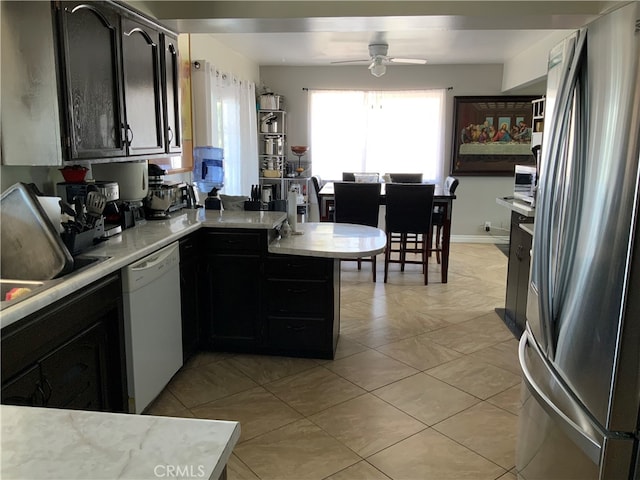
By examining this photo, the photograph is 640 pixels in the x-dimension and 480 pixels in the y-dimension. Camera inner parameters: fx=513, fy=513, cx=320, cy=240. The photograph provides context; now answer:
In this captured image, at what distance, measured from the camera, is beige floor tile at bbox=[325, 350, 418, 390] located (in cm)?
303

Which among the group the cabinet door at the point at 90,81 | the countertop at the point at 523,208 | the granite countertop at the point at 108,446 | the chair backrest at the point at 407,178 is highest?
the cabinet door at the point at 90,81

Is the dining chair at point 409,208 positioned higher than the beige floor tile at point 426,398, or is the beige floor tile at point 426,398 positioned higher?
the dining chair at point 409,208

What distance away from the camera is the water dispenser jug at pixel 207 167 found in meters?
4.85

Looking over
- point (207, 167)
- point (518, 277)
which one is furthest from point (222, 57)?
point (518, 277)

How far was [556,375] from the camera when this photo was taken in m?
1.66

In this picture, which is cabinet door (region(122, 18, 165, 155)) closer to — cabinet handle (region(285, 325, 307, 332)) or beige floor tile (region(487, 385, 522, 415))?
cabinet handle (region(285, 325, 307, 332))

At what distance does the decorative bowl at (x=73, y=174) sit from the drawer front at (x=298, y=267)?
1158 mm

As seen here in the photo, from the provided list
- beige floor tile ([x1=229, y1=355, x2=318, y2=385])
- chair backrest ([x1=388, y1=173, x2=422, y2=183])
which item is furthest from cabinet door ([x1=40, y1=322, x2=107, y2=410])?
chair backrest ([x1=388, y1=173, x2=422, y2=183])

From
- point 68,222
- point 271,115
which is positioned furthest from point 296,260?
point 271,115

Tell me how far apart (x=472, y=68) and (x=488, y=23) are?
4055 mm

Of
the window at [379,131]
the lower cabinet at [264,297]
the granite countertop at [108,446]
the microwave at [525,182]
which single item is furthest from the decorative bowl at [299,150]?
the granite countertop at [108,446]

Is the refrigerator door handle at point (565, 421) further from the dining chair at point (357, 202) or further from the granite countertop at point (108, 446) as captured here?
the dining chair at point (357, 202)

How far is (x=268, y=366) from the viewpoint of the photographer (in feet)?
10.4

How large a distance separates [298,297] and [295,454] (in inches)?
42.4
